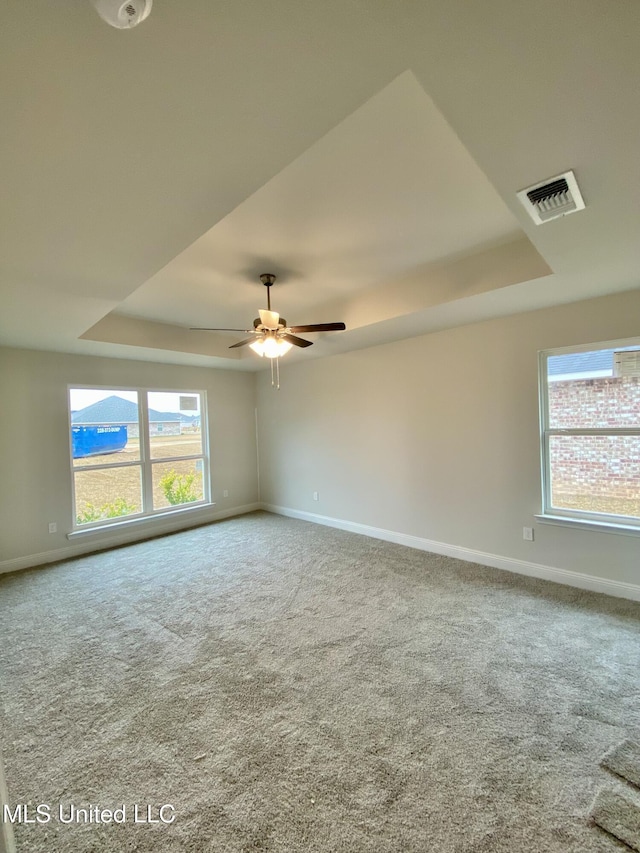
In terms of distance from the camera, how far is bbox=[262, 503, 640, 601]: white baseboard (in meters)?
3.00

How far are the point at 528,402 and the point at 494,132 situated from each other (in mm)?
2637

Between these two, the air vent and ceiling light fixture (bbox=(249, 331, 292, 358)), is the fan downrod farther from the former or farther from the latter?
the air vent

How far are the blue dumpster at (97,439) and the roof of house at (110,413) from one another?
0.08 metres

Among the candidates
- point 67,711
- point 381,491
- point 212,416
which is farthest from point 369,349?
point 67,711

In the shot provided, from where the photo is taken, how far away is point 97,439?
4.73 m

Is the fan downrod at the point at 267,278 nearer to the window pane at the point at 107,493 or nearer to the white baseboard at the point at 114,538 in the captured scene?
the window pane at the point at 107,493

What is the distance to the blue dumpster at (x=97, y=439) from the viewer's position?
4569 mm

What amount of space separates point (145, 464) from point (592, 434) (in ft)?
17.2

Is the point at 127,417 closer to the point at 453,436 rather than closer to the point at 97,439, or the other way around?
the point at 97,439

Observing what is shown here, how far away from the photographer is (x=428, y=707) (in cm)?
192

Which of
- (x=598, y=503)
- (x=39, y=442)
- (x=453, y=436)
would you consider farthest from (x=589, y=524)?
(x=39, y=442)

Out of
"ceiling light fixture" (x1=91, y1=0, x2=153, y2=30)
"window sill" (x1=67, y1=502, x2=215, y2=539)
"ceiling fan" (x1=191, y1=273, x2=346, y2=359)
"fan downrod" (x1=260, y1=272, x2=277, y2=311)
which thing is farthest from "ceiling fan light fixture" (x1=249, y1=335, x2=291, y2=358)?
"window sill" (x1=67, y1=502, x2=215, y2=539)

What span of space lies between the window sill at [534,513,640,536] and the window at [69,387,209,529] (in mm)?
4657

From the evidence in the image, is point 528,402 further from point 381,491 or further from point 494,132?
point 494,132
